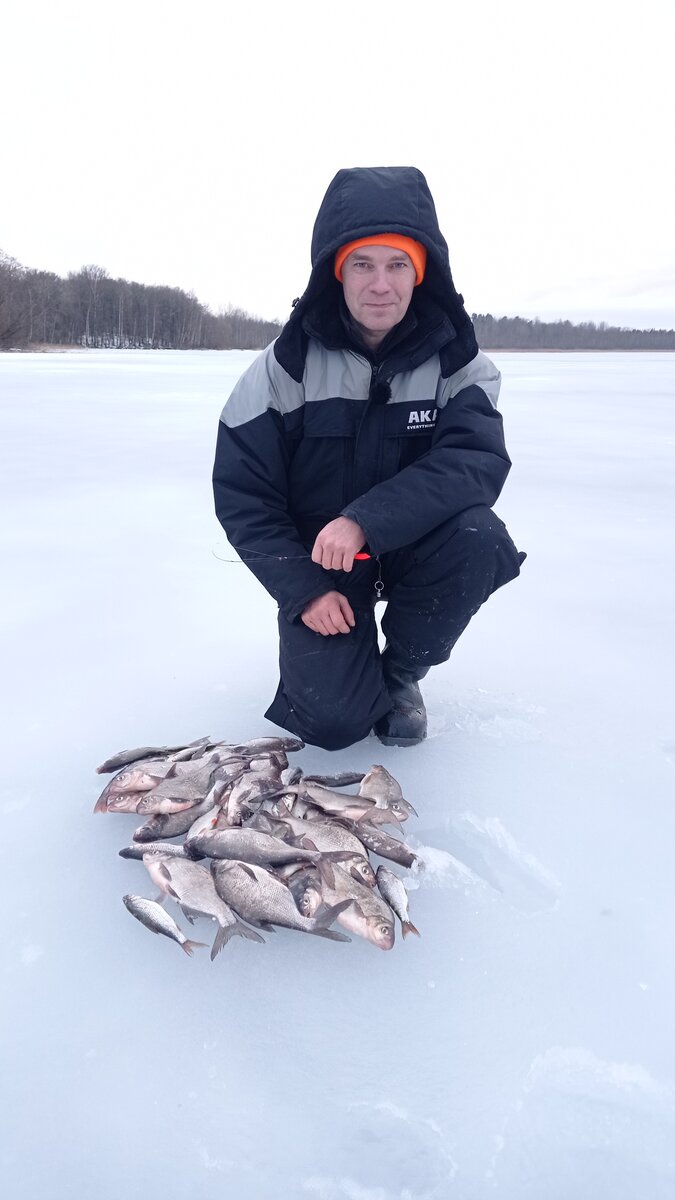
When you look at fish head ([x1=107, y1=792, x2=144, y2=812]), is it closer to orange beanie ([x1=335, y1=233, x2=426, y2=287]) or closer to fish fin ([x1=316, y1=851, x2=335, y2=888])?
fish fin ([x1=316, y1=851, x2=335, y2=888])

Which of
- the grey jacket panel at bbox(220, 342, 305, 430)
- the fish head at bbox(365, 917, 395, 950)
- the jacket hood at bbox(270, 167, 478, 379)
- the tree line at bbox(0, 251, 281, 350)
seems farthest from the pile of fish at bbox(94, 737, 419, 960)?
the tree line at bbox(0, 251, 281, 350)

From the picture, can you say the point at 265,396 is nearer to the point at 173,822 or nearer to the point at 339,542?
the point at 339,542

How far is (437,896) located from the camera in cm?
165

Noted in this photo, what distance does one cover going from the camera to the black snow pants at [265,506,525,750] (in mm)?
2164

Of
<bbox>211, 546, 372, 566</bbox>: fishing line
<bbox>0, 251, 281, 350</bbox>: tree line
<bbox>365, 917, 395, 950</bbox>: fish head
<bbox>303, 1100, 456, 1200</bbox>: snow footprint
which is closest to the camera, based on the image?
<bbox>303, 1100, 456, 1200</bbox>: snow footprint

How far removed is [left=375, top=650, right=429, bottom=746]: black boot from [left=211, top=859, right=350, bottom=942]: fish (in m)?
0.74

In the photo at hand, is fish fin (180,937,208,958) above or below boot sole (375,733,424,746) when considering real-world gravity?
below

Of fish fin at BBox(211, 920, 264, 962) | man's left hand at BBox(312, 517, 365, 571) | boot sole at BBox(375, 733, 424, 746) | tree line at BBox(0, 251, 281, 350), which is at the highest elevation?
tree line at BBox(0, 251, 281, 350)

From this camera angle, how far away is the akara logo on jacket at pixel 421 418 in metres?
2.20

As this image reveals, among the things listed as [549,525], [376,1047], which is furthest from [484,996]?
[549,525]

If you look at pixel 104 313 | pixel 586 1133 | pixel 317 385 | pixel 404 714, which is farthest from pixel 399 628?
pixel 104 313

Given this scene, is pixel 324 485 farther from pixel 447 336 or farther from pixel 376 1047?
pixel 376 1047

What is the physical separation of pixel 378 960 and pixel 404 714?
853 millimetres

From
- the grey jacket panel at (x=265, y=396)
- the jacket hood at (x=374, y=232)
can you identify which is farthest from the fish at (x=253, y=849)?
the jacket hood at (x=374, y=232)
